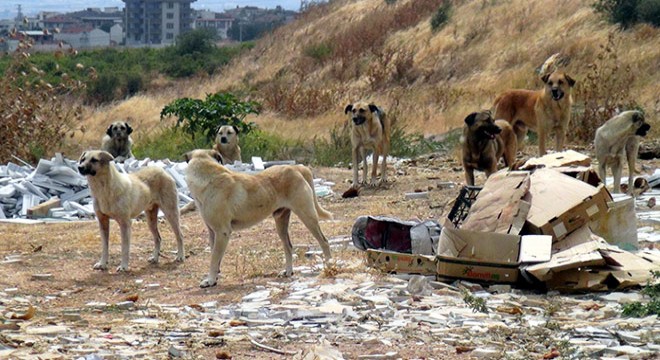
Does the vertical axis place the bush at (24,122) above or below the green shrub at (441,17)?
below

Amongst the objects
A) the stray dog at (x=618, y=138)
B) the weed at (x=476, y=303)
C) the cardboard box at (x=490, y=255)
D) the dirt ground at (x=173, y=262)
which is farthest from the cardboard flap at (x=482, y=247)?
the stray dog at (x=618, y=138)

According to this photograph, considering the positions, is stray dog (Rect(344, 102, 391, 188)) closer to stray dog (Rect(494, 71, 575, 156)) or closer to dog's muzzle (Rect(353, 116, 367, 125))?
dog's muzzle (Rect(353, 116, 367, 125))

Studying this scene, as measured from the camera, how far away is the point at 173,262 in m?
12.8

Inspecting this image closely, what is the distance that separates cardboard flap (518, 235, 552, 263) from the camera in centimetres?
1001

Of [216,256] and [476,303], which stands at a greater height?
[476,303]

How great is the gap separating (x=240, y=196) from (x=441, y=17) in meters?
36.4

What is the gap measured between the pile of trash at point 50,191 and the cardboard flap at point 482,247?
7.53m

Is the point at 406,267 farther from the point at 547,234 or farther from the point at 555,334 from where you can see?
the point at 555,334

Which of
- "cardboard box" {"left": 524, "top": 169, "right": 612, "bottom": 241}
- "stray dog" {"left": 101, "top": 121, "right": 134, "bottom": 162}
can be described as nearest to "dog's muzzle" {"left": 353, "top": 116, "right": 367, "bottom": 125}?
"stray dog" {"left": 101, "top": 121, "right": 134, "bottom": 162}

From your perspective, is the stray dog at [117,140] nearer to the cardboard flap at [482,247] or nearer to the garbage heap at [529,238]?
the garbage heap at [529,238]

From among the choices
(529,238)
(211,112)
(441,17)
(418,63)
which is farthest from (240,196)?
(441,17)

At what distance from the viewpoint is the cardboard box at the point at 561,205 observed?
10672 millimetres

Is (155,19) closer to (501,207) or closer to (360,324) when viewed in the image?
(501,207)

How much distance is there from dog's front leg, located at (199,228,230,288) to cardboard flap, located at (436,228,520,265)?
2.00m
